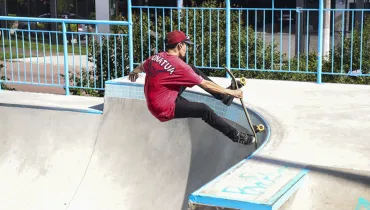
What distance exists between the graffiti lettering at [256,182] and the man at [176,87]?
4.76 feet

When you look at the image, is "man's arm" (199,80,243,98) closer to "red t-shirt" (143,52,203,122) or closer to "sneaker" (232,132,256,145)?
"red t-shirt" (143,52,203,122)

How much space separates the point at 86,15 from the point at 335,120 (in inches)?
953

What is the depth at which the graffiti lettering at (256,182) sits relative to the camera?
4.12 meters

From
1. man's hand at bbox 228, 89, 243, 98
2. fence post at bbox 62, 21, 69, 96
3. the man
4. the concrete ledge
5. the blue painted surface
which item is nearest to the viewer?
the blue painted surface

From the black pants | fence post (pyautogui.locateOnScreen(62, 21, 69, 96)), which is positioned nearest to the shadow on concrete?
the black pants

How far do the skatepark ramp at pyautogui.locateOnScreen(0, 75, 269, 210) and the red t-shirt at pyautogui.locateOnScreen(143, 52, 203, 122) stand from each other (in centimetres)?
87

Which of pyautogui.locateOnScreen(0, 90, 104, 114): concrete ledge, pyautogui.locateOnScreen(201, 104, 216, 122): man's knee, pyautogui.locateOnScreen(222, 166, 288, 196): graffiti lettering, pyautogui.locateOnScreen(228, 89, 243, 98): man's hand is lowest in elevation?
pyautogui.locateOnScreen(0, 90, 104, 114): concrete ledge

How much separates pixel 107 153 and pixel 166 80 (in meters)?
2.44

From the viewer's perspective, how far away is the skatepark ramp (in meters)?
7.05

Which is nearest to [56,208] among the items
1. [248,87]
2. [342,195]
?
[248,87]

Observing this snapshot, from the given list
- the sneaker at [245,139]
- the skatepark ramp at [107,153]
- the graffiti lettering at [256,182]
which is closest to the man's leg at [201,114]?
the sneaker at [245,139]

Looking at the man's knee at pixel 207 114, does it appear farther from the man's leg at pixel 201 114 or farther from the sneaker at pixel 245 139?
the sneaker at pixel 245 139

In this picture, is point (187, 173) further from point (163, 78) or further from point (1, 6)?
point (1, 6)

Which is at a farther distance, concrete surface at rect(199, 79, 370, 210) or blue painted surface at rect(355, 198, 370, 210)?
concrete surface at rect(199, 79, 370, 210)
